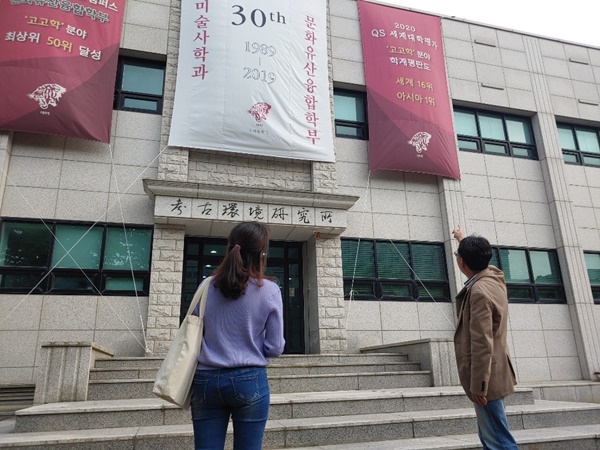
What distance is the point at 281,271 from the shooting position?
920 cm

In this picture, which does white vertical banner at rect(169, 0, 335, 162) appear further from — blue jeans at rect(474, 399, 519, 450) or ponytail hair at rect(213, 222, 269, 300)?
blue jeans at rect(474, 399, 519, 450)

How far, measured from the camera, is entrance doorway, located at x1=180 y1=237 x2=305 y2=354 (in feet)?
28.5

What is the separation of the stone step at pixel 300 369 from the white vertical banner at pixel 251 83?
4339 millimetres

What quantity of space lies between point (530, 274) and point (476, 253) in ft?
27.7

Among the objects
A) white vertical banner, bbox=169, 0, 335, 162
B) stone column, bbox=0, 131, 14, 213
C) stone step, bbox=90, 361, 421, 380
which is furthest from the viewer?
white vertical banner, bbox=169, 0, 335, 162

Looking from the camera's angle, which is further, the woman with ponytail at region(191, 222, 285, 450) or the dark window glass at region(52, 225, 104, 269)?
the dark window glass at region(52, 225, 104, 269)

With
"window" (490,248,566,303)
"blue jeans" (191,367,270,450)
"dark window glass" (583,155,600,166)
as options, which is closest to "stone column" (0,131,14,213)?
"blue jeans" (191,367,270,450)

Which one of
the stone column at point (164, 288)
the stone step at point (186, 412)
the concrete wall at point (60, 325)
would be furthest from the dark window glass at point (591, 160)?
the concrete wall at point (60, 325)

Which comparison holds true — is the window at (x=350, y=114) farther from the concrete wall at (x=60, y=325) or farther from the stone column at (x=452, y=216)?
the concrete wall at (x=60, y=325)

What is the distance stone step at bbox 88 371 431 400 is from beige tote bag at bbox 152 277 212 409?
151 inches

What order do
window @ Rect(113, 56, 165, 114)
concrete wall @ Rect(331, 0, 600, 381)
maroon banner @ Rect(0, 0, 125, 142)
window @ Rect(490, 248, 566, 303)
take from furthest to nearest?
window @ Rect(490, 248, 566, 303), concrete wall @ Rect(331, 0, 600, 381), window @ Rect(113, 56, 165, 114), maroon banner @ Rect(0, 0, 125, 142)

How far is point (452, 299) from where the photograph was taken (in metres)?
9.38

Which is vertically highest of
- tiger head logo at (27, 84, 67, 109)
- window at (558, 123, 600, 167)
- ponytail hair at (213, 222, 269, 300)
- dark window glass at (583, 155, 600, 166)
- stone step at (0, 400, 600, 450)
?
window at (558, 123, 600, 167)

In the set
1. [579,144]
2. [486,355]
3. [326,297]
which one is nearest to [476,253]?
[486,355]
